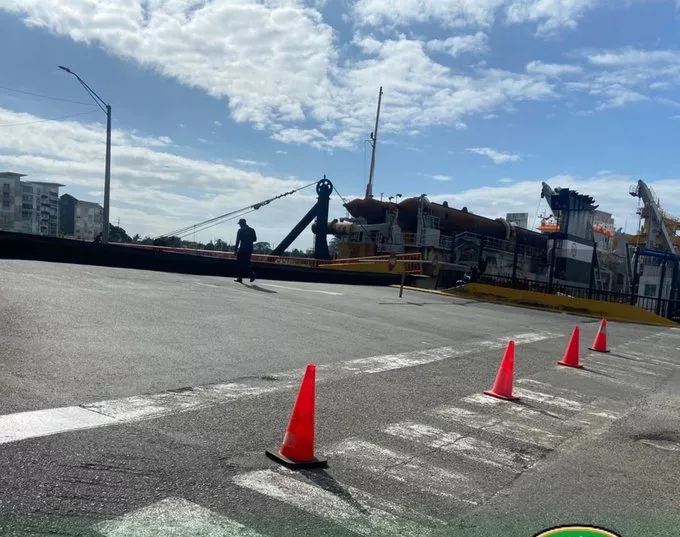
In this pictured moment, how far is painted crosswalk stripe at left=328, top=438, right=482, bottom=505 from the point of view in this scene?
4.10 meters

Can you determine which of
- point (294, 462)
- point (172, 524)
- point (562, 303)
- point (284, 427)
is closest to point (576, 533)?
point (294, 462)

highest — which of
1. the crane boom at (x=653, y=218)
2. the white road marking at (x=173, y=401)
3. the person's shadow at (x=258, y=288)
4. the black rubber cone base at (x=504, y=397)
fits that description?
the crane boom at (x=653, y=218)

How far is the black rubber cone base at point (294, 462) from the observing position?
13.9 feet

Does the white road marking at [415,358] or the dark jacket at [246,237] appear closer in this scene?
the white road marking at [415,358]

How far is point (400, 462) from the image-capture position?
4578 mm

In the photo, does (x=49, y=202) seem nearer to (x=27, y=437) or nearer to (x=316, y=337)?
(x=316, y=337)

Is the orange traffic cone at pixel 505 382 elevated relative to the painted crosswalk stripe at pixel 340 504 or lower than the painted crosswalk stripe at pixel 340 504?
elevated

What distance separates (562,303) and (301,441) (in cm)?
1974

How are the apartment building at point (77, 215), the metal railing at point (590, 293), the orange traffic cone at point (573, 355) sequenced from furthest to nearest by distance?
the apartment building at point (77, 215)
the metal railing at point (590, 293)
the orange traffic cone at point (573, 355)

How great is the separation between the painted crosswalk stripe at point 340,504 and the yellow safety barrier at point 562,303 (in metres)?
19.6

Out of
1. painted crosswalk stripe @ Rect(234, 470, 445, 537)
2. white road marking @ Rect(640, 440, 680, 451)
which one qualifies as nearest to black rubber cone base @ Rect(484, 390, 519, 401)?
white road marking @ Rect(640, 440, 680, 451)

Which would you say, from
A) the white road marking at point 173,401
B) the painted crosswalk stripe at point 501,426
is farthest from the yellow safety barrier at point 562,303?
the white road marking at point 173,401

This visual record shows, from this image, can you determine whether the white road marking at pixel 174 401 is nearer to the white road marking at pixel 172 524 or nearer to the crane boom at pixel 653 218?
the white road marking at pixel 172 524

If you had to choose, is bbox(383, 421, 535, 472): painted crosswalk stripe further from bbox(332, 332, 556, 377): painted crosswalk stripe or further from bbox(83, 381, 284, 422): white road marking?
bbox(332, 332, 556, 377): painted crosswalk stripe
